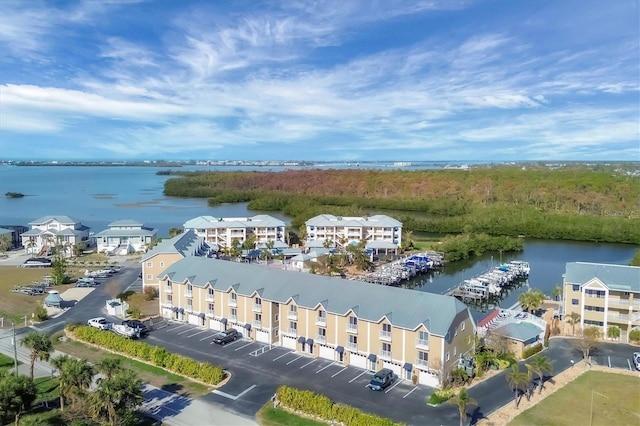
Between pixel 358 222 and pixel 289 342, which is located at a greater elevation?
pixel 358 222

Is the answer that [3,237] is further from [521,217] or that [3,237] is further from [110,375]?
[521,217]

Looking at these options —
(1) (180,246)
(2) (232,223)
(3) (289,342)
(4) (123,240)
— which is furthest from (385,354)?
(4) (123,240)

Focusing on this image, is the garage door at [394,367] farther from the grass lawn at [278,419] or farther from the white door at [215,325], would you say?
the white door at [215,325]

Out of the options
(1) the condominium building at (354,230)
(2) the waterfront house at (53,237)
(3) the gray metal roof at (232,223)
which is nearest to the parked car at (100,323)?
(2) the waterfront house at (53,237)

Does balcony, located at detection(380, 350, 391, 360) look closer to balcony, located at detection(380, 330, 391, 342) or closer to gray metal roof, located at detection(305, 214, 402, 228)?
balcony, located at detection(380, 330, 391, 342)

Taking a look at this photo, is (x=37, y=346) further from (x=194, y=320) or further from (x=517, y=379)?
(x=517, y=379)

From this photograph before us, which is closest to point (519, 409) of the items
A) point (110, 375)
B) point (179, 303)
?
point (110, 375)

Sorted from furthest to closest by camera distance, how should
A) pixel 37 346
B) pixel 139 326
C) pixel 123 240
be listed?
pixel 123 240, pixel 139 326, pixel 37 346
